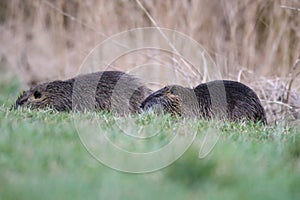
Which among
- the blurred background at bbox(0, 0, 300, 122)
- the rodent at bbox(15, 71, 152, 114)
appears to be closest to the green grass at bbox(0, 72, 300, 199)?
the rodent at bbox(15, 71, 152, 114)

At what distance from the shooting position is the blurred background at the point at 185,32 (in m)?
8.68

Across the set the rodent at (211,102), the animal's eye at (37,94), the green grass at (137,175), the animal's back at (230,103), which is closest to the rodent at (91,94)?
the animal's eye at (37,94)

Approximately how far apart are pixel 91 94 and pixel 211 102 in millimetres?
1171

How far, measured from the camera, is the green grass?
3211 millimetres

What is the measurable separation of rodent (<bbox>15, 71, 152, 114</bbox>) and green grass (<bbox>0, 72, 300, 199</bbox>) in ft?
6.08

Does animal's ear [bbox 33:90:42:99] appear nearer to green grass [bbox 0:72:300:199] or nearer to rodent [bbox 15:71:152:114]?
rodent [bbox 15:71:152:114]

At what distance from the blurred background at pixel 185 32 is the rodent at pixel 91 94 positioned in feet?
5.60

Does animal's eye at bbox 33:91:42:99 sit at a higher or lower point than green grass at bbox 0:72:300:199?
higher

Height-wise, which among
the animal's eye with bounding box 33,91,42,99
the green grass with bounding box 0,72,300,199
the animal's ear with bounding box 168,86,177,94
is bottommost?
the green grass with bounding box 0,72,300,199

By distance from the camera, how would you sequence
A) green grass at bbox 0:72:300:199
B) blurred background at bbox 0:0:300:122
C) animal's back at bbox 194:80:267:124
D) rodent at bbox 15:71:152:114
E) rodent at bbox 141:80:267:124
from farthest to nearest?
blurred background at bbox 0:0:300:122, rodent at bbox 15:71:152:114, animal's back at bbox 194:80:267:124, rodent at bbox 141:80:267:124, green grass at bbox 0:72:300:199

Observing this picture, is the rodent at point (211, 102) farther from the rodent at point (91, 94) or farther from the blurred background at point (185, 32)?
the blurred background at point (185, 32)

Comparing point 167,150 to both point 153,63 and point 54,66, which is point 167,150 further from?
point 54,66

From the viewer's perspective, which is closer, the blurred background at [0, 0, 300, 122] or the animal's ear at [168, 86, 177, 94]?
the animal's ear at [168, 86, 177, 94]

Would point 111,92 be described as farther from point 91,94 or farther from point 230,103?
point 230,103
